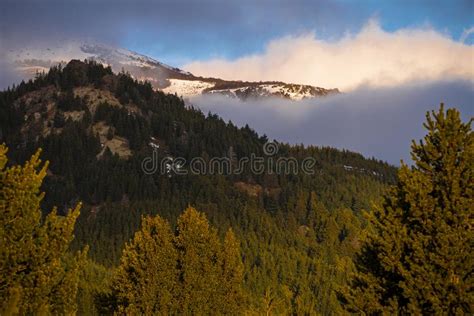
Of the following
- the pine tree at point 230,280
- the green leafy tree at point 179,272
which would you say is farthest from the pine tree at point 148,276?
the pine tree at point 230,280

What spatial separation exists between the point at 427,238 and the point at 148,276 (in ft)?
85.1

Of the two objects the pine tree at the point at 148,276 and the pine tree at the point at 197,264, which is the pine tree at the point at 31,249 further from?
the pine tree at the point at 197,264

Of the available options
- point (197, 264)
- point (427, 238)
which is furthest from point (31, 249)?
point (197, 264)

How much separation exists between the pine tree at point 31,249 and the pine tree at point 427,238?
1045 cm

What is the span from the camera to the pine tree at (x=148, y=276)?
41719 mm

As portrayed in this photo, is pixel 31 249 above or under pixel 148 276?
above

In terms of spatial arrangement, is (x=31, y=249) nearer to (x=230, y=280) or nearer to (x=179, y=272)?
(x=179, y=272)

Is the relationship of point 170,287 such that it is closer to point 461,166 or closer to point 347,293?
point 347,293

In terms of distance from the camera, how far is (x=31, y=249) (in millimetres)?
19594

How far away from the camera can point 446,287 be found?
A: 1975 cm

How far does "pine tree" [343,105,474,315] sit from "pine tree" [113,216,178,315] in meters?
22.0

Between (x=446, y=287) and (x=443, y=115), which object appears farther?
(x=443, y=115)

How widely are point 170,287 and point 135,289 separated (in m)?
2.53

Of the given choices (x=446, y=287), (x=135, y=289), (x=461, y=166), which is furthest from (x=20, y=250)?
(x=135, y=289)
